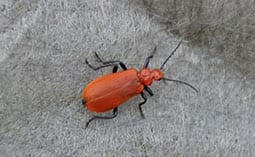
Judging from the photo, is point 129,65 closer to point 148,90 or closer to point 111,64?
point 111,64

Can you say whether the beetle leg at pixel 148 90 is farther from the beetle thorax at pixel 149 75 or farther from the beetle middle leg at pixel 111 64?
the beetle middle leg at pixel 111 64

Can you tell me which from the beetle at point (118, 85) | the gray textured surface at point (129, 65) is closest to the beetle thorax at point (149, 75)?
the beetle at point (118, 85)

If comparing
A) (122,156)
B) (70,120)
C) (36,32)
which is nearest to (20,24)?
(36,32)

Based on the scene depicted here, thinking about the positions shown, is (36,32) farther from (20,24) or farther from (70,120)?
(70,120)

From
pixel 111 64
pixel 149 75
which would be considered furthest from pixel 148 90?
pixel 111 64

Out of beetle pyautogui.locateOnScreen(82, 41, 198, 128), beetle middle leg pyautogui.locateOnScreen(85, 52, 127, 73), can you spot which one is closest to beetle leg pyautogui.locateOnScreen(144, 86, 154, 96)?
beetle pyautogui.locateOnScreen(82, 41, 198, 128)

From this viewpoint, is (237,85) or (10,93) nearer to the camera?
(10,93)

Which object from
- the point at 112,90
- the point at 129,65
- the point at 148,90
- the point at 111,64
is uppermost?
the point at 111,64
